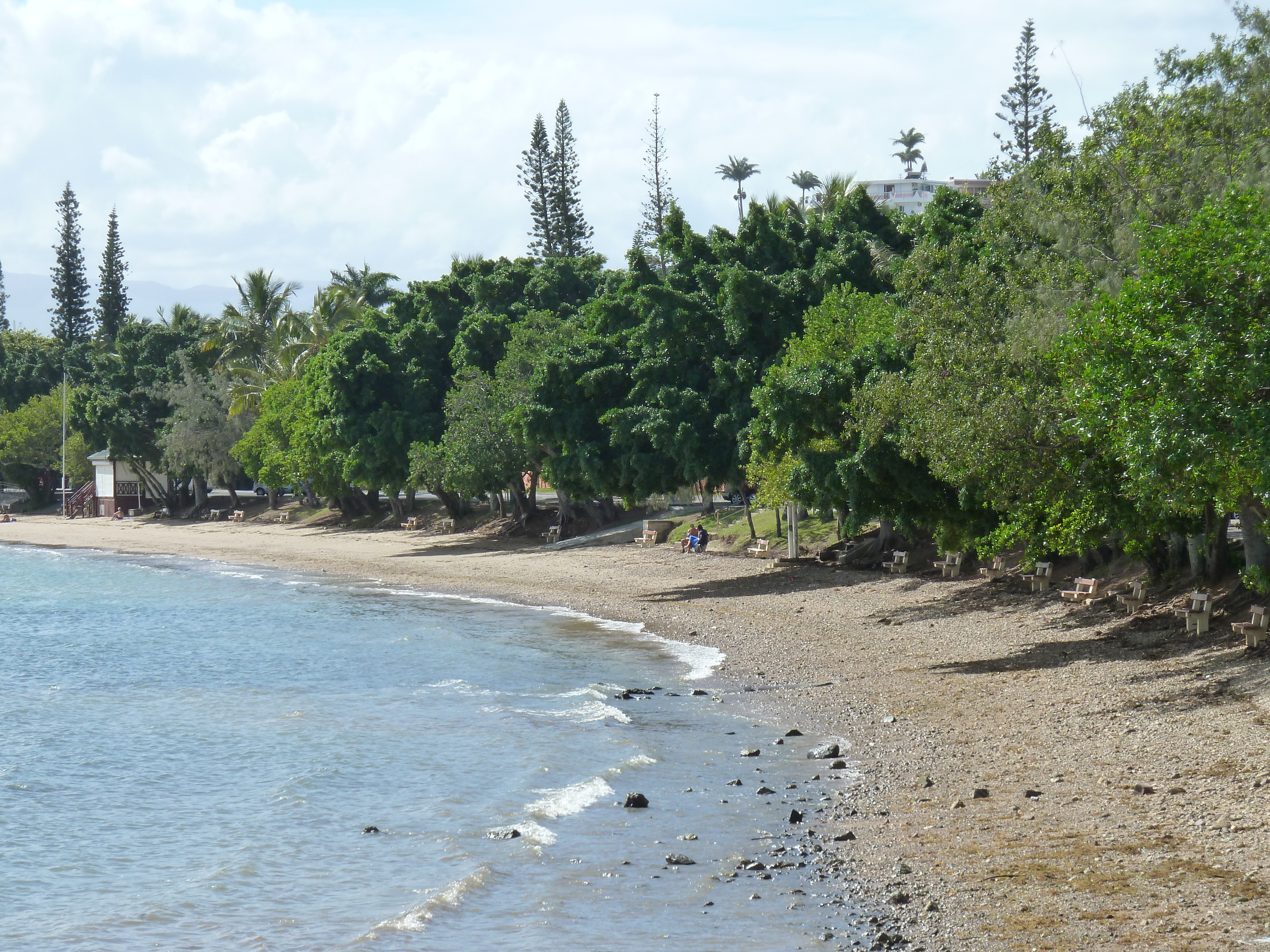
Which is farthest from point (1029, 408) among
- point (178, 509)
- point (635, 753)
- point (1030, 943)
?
point (178, 509)

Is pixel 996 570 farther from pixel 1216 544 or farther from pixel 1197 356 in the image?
pixel 1197 356

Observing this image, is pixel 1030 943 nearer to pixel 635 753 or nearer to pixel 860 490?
pixel 635 753

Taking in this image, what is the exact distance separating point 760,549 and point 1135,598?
1380cm

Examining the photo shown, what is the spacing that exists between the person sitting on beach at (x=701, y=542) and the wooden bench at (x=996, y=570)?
10.8 meters

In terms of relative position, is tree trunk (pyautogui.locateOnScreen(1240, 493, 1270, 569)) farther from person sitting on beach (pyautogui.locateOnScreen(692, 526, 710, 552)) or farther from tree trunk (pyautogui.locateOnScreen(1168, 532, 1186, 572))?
person sitting on beach (pyautogui.locateOnScreen(692, 526, 710, 552))

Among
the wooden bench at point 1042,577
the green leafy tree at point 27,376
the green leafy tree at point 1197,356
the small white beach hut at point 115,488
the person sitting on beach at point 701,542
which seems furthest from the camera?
the green leafy tree at point 27,376

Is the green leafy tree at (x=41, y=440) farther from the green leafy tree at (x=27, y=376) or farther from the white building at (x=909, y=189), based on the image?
the white building at (x=909, y=189)

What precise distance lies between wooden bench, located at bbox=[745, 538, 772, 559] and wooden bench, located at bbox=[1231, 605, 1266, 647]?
57.4 feet

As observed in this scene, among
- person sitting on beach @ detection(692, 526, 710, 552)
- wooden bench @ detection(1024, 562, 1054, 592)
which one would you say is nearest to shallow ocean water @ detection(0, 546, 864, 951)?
wooden bench @ detection(1024, 562, 1054, 592)

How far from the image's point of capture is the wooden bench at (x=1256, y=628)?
47.5 feet

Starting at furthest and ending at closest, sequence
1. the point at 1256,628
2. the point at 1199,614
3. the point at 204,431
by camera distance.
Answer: the point at 204,431, the point at 1199,614, the point at 1256,628

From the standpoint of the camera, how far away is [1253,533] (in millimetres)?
15180

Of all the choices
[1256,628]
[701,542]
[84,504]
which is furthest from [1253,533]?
[84,504]

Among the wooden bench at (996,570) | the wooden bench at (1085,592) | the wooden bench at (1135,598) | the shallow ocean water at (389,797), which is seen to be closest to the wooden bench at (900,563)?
the wooden bench at (996,570)
